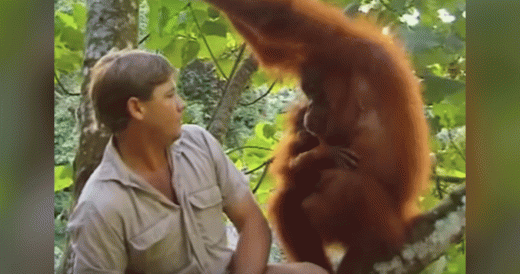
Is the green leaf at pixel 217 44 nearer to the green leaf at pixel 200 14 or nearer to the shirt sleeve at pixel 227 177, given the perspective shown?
the green leaf at pixel 200 14

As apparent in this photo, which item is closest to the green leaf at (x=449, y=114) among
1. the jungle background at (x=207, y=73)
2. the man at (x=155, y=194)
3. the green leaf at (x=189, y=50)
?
the jungle background at (x=207, y=73)

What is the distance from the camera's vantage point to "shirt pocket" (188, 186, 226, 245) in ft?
5.39

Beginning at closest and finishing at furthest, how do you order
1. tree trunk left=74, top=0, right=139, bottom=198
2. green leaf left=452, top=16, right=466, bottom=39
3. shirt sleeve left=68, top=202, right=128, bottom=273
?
shirt sleeve left=68, top=202, right=128, bottom=273, tree trunk left=74, top=0, right=139, bottom=198, green leaf left=452, top=16, right=466, bottom=39

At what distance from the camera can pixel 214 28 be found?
Answer: 5.57ft

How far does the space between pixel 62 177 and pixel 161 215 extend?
1.13 feet

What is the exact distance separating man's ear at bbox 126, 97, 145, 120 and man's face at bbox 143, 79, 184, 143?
0.04 ft

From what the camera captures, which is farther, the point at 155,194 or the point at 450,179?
the point at 450,179

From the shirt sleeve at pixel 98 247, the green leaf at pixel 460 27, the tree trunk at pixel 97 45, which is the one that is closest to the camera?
the shirt sleeve at pixel 98 247

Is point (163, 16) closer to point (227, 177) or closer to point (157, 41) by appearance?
point (157, 41)

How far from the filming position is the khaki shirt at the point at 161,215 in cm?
159

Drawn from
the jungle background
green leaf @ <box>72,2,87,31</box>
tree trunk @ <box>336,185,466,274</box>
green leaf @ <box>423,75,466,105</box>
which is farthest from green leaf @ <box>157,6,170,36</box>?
tree trunk @ <box>336,185,466,274</box>

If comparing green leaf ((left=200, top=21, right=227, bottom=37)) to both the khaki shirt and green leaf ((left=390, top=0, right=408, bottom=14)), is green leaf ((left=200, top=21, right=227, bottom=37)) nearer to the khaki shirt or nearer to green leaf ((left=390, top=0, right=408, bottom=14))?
the khaki shirt

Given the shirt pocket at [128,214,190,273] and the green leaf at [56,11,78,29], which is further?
the green leaf at [56,11,78,29]

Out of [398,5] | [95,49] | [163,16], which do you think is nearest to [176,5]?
[163,16]
